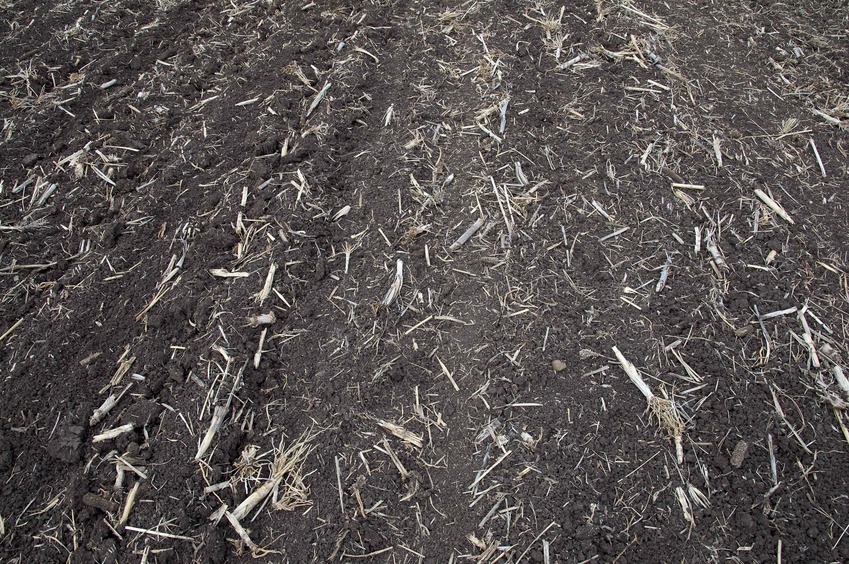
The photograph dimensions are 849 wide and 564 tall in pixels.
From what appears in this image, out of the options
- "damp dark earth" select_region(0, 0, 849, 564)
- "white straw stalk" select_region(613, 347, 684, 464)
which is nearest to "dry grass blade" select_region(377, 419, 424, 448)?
"damp dark earth" select_region(0, 0, 849, 564)

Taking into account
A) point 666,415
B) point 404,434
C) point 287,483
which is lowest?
point 287,483

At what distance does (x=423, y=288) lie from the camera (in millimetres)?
2812

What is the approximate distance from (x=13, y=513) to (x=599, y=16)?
4.64 m

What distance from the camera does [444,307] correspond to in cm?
277

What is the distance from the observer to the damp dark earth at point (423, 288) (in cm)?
221

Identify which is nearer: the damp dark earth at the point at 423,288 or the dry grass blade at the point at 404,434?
the damp dark earth at the point at 423,288

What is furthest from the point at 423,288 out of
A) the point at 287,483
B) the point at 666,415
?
the point at 666,415

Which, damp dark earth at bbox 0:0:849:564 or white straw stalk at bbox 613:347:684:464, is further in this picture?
white straw stalk at bbox 613:347:684:464

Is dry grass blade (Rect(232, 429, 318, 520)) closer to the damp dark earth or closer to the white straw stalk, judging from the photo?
the damp dark earth

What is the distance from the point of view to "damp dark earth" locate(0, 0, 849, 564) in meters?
2.21

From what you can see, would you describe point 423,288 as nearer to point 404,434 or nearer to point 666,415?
point 404,434

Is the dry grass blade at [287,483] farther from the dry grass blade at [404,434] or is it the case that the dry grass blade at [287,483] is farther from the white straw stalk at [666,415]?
the white straw stalk at [666,415]

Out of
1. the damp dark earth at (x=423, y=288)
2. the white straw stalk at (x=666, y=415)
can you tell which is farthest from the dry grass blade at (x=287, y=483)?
the white straw stalk at (x=666, y=415)

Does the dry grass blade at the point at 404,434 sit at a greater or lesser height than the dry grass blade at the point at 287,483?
greater
